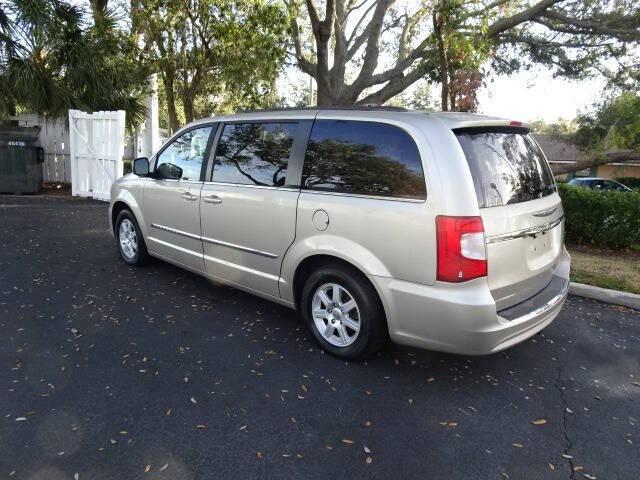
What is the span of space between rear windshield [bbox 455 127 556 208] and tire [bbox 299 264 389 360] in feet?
3.23

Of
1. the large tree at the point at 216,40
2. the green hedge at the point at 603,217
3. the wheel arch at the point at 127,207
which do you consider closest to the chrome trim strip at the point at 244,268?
the wheel arch at the point at 127,207

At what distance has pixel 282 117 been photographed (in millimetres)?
3938

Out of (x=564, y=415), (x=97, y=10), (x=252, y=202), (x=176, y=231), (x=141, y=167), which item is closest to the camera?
(x=564, y=415)

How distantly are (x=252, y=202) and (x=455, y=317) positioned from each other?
189 cm

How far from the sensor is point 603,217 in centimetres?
730

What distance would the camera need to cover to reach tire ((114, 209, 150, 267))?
554cm

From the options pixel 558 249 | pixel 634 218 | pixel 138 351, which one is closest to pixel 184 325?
pixel 138 351

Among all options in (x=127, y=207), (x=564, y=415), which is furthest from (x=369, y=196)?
(x=127, y=207)

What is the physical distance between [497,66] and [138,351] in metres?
14.8

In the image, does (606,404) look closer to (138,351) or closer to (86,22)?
(138,351)

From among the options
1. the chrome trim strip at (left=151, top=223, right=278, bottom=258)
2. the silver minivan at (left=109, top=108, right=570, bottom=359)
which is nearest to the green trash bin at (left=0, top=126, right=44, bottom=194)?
the chrome trim strip at (left=151, top=223, right=278, bottom=258)

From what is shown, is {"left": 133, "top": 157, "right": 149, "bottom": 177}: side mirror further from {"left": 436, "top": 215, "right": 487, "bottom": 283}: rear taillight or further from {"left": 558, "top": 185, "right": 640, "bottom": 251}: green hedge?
{"left": 558, "top": 185, "right": 640, "bottom": 251}: green hedge

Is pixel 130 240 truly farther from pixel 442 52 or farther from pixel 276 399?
pixel 442 52

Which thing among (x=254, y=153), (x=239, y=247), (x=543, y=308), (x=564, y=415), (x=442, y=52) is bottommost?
(x=564, y=415)
